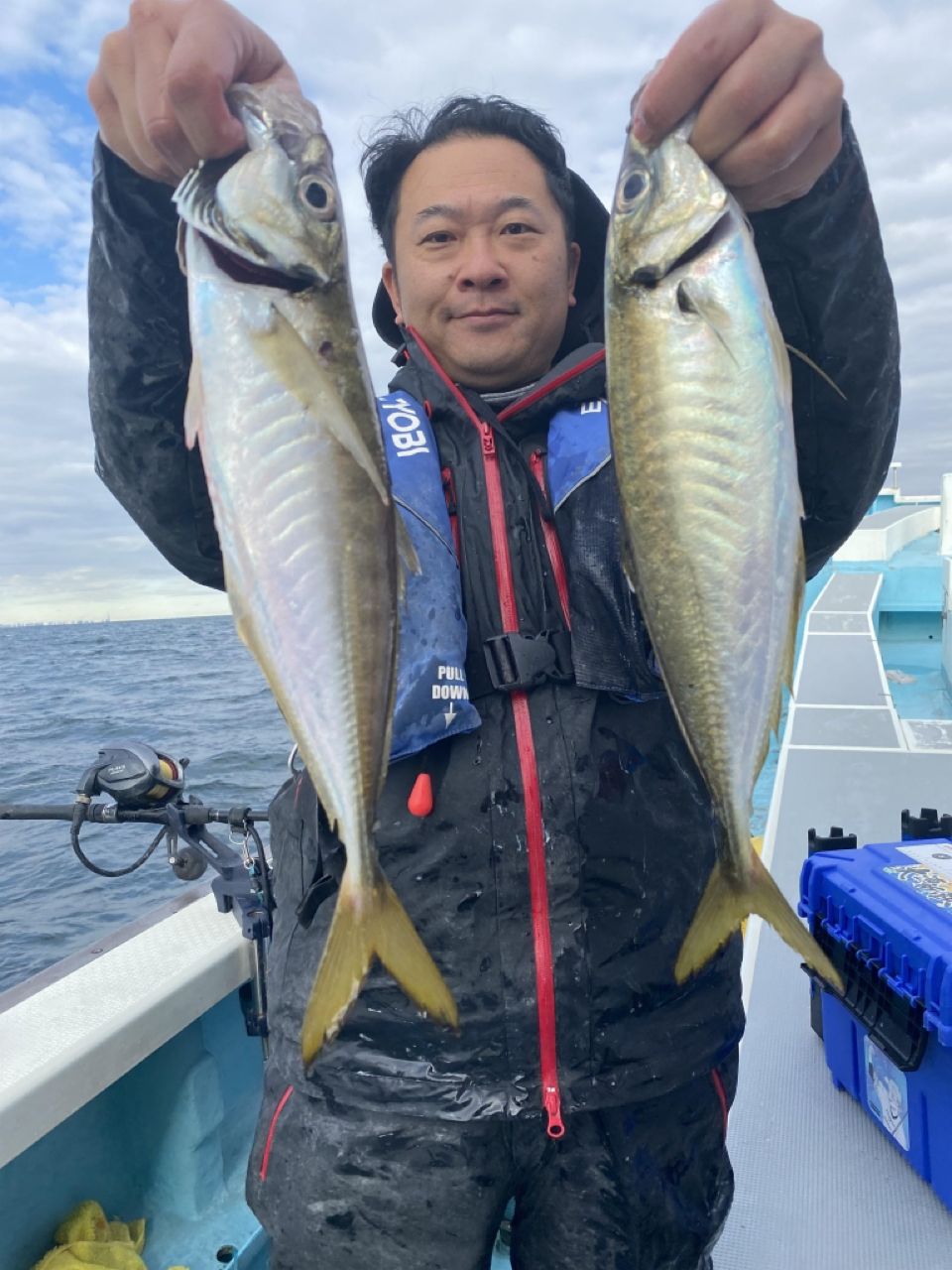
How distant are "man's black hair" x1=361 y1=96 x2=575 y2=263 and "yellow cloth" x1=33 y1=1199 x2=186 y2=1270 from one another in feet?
10.3

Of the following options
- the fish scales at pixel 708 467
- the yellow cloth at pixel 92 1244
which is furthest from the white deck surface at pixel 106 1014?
the fish scales at pixel 708 467

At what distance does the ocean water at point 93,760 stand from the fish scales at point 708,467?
818 mm

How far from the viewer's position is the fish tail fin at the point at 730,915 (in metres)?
1.63

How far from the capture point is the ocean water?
9461mm

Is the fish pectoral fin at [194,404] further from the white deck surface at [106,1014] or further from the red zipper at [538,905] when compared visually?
the white deck surface at [106,1014]

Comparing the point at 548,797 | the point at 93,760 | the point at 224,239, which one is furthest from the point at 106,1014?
the point at 93,760

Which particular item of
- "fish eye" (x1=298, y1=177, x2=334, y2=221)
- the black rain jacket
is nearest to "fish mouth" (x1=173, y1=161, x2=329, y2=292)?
"fish eye" (x1=298, y1=177, x2=334, y2=221)

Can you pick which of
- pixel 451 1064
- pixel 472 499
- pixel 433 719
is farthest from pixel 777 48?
pixel 451 1064

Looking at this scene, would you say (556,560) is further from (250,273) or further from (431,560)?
(250,273)

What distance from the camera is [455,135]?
2.29 metres

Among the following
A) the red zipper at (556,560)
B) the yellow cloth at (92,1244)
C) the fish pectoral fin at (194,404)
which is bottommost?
the yellow cloth at (92,1244)

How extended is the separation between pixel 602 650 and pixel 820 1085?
2196 millimetres

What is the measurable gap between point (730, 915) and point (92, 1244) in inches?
97.3

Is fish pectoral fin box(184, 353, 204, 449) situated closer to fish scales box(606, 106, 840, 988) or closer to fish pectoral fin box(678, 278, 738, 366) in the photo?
fish scales box(606, 106, 840, 988)
